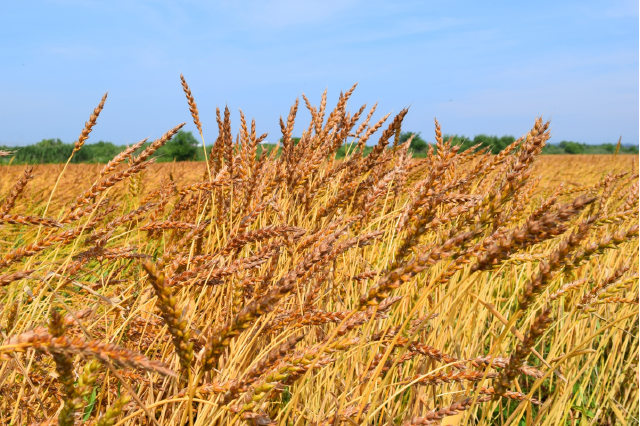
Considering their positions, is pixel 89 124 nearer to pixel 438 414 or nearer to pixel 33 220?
pixel 33 220

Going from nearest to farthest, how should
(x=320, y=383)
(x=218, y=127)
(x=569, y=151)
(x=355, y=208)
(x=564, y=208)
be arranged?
1. (x=564, y=208)
2. (x=320, y=383)
3. (x=218, y=127)
4. (x=355, y=208)
5. (x=569, y=151)

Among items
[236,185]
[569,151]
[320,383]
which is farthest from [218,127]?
[569,151]

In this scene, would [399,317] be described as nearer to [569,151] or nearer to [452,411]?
[452,411]

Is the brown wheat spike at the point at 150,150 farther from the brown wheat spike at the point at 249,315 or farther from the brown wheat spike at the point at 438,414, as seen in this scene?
the brown wheat spike at the point at 438,414

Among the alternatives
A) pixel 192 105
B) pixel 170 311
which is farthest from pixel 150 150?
pixel 170 311

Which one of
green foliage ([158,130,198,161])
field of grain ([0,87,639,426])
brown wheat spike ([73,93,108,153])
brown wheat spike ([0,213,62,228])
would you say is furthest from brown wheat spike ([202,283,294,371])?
green foliage ([158,130,198,161])

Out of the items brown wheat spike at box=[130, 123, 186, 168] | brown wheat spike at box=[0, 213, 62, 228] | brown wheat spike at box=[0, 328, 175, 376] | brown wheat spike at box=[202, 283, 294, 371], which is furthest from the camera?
brown wheat spike at box=[130, 123, 186, 168]

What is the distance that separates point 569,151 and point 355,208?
49.4m

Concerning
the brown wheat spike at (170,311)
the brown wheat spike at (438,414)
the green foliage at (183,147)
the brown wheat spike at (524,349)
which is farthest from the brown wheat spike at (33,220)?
the green foliage at (183,147)

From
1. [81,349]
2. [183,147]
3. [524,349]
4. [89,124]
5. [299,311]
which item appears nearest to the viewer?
[81,349]

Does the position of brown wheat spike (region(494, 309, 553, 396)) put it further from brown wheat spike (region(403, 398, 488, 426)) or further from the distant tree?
the distant tree

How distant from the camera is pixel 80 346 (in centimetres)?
58

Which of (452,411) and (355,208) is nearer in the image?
(452,411)

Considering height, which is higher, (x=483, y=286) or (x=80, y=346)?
(x=80, y=346)
